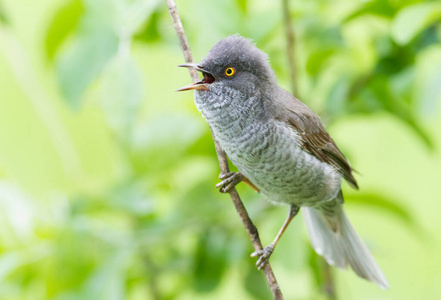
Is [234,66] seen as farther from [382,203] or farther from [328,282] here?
[328,282]

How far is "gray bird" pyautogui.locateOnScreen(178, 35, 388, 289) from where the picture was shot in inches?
95.1

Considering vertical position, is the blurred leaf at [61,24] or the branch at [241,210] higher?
A: the blurred leaf at [61,24]

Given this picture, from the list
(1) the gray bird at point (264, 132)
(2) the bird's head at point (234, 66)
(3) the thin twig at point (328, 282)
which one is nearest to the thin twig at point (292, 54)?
(3) the thin twig at point (328, 282)

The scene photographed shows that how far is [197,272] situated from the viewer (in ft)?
10.1

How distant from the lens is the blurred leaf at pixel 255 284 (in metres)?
3.16

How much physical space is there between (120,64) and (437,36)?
4.93 ft

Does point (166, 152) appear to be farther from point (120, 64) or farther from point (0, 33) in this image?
point (0, 33)

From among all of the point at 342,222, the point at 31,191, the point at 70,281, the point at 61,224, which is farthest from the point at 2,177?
the point at 31,191

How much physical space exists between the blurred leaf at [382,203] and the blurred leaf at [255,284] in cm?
61

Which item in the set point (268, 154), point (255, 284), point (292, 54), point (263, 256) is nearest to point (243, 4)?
point (292, 54)

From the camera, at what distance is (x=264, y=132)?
247 cm

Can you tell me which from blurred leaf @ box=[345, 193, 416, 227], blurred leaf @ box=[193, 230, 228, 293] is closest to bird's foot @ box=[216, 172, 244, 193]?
blurred leaf @ box=[193, 230, 228, 293]

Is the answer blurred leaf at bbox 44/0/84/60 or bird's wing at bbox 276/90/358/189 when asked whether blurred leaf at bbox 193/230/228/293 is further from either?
blurred leaf at bbox 44/0/84/60

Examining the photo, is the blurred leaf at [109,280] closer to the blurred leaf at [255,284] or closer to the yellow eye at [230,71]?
the blurred leaf at [255,284]
